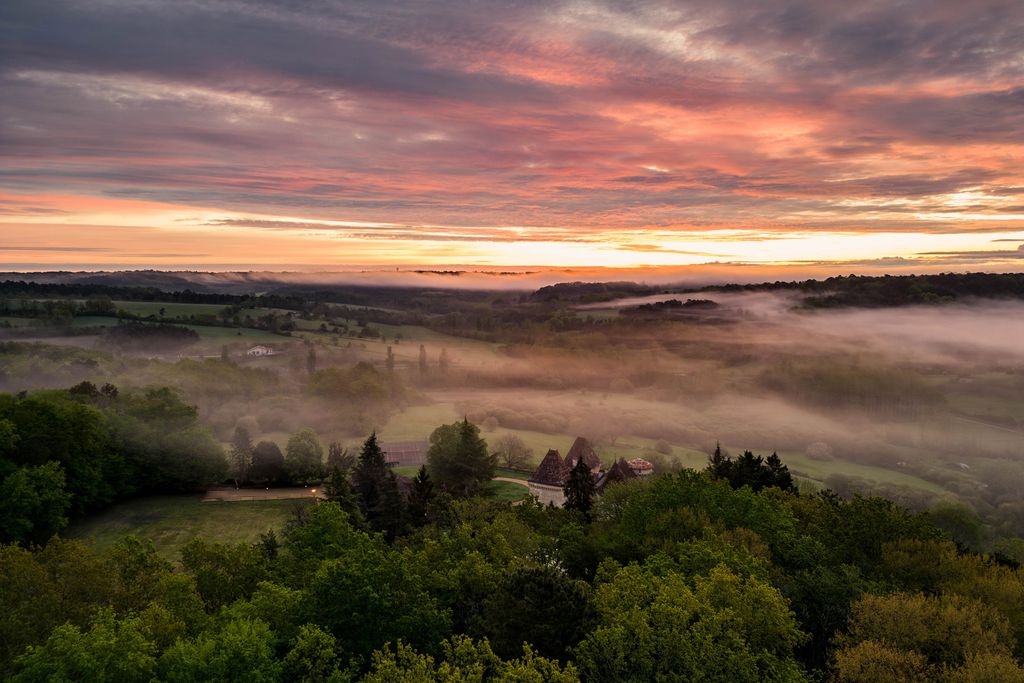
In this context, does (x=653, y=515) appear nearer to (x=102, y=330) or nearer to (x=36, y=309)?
(x=102, y=330)

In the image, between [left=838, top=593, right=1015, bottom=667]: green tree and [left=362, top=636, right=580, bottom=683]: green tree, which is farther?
[left=838, top=593, right=1015, bottom=667]: green tree

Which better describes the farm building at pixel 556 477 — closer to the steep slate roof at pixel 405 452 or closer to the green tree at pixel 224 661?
the steep slate roof at pixel 405 452

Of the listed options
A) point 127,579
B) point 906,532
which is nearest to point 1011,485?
point 906,532

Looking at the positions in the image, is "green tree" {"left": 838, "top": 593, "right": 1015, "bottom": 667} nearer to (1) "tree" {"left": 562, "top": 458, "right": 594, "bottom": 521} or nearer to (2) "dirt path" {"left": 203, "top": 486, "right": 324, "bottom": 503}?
(1) "tree" {"left": 562, "top": 458, "right": 594, "bottom": 521}

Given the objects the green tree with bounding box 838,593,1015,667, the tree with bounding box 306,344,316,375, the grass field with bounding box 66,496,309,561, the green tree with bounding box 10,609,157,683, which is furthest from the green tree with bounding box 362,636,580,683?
the tree with bounding box 306,344,316,375

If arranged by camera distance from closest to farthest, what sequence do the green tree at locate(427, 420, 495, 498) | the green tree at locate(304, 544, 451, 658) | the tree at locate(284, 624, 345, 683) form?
the tree at locate(284, 624, 345, 683) < the green tree at locate(304, 544, 451, 658) < the green tree at locate(427, 420, 495, 498)

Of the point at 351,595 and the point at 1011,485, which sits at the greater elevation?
the point at 351,595
